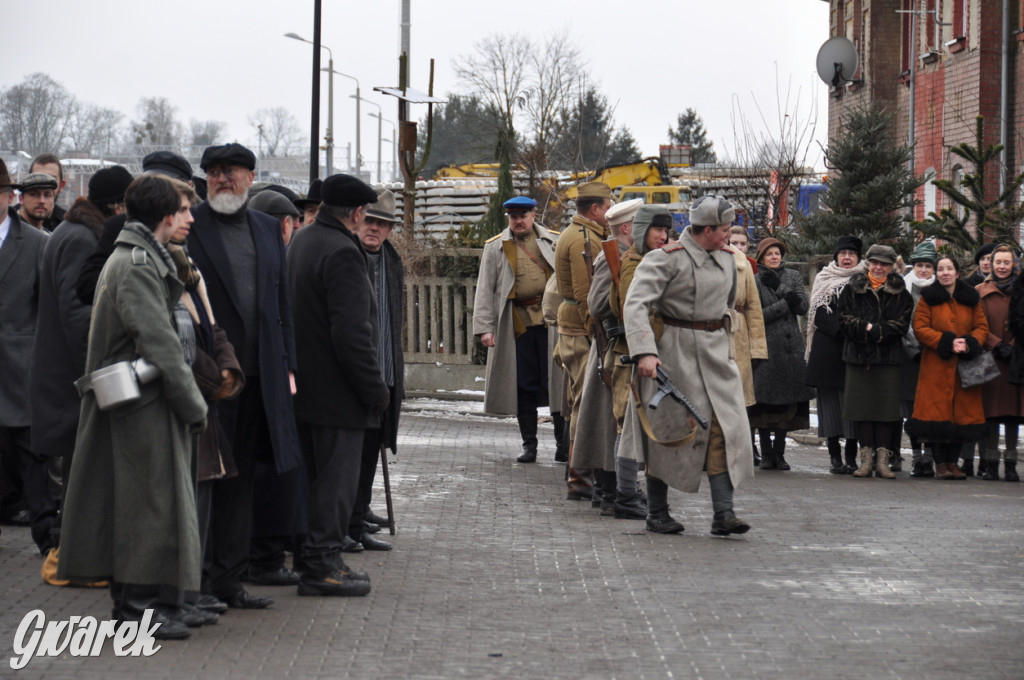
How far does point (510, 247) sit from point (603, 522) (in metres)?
3.32

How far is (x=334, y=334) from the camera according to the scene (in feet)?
21.1

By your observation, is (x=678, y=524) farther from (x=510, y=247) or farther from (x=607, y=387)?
(x=510, y=247)

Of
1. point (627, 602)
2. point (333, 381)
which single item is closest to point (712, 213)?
point (627, 602)

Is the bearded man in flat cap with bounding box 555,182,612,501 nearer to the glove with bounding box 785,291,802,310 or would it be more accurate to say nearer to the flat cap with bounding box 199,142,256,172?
the glove with bounding box 785,291,802,310

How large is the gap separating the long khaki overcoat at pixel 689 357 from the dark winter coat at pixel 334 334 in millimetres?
2120

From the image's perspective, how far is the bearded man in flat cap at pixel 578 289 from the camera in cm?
988

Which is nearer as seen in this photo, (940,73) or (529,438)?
(529,438)

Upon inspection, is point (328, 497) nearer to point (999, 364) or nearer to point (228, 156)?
point (228, 156)

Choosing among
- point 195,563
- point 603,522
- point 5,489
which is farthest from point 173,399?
point 603,522

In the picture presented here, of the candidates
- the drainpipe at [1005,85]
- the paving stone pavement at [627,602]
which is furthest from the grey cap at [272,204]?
the drainpipe at [1005,85]

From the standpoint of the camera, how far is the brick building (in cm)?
2602

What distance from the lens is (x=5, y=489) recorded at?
8.38m

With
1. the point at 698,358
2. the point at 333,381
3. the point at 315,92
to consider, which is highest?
the point at 315,92

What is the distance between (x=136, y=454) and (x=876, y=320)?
24.8ft
